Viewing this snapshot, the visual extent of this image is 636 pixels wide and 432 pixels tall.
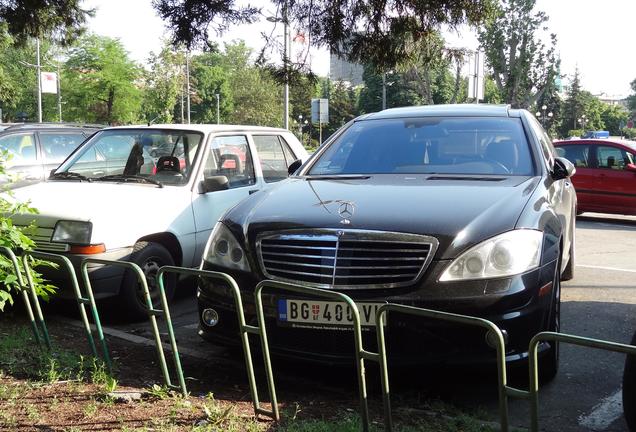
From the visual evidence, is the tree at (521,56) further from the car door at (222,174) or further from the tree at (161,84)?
the car door at (222,174)

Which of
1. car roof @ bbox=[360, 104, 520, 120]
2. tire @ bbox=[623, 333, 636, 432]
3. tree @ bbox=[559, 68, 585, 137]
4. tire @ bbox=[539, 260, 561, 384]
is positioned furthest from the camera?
tree @ bbox=[559, 68, 585, 137]

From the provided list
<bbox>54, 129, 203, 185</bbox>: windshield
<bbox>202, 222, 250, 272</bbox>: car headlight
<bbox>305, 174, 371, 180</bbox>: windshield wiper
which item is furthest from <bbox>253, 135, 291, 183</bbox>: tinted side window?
<bbox>202, 222, 250, 272</bbox>: car headlight

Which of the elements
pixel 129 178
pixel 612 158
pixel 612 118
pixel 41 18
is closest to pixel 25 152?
pixel 41 18

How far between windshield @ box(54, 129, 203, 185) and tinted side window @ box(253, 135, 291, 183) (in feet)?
2.86

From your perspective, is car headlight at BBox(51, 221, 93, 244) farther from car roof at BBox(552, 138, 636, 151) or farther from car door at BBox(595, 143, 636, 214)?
car roof at BBox(552, 138, 636, 151)

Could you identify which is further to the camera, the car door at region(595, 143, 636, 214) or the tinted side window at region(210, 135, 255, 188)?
the car door at region(595, 143, 636, 214)

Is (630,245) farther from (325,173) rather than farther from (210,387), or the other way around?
(210,387)

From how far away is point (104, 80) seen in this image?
38969 mm

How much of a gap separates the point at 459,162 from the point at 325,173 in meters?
1.00

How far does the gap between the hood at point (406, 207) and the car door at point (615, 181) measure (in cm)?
976

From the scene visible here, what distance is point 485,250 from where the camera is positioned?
12.4 feet

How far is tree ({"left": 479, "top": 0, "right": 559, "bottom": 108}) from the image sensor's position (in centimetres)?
4716

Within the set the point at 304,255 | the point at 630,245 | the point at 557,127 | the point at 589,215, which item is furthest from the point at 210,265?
the point at 557,127

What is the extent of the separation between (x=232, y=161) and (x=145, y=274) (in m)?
1.73
